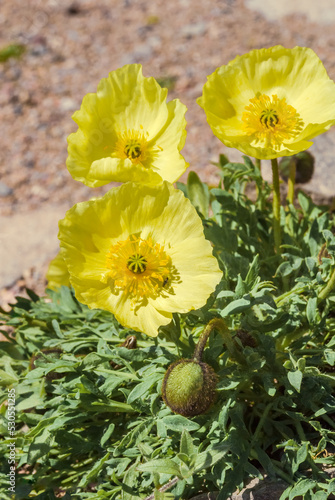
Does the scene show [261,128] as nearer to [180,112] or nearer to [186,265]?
[180,112]

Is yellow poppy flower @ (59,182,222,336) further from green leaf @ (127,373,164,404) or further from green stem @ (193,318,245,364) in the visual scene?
green leaf @ (127,373,164,404)

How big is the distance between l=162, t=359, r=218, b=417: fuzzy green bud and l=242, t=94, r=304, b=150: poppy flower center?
0.96 metres

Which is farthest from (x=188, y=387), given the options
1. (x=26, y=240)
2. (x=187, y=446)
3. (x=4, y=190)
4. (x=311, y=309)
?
(x=4, y=190)

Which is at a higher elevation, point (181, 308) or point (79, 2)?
point (79, 2)

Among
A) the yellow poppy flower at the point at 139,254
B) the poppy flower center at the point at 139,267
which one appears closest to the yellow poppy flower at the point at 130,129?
the yellow poppy flower at the point at 139,254

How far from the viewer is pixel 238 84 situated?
2688 millimetres

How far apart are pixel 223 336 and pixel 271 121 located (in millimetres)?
911

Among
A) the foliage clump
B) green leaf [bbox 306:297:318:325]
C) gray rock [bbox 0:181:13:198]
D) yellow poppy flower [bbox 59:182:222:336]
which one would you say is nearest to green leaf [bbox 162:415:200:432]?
the foliage clump

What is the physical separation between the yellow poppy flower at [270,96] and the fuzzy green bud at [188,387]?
2.99 feet

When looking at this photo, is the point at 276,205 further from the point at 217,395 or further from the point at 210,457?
the point at 210,457

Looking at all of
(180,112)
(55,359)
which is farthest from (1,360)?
(180,112)

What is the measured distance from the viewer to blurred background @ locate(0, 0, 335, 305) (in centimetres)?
519

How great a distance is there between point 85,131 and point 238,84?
69 centimetres

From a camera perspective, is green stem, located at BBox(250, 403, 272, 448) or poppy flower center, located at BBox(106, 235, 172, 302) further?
green stem, located at BBox(250, 403, 272, 448)
